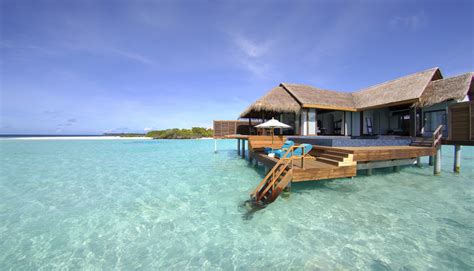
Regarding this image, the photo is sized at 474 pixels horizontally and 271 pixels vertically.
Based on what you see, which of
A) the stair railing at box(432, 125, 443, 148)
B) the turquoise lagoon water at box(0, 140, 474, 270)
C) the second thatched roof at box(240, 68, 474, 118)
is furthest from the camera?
the second thatched roof at box(240, 68, 474, 118)

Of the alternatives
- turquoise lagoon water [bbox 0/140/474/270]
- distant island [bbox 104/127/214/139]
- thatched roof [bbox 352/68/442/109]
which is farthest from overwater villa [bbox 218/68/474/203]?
distant island [bbox 104/127/214/139]

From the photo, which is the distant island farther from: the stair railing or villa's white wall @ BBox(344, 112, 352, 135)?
the stair railing

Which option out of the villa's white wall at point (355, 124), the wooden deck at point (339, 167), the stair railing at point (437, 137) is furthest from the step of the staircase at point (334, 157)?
the villa's white wall at point (355, 124)

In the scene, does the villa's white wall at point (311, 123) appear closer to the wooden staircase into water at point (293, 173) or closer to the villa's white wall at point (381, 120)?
the villa's white wall at point (381, 120)

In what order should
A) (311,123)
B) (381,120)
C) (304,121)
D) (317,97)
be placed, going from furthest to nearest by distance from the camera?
(381,120), (317,97), (311,123), (304,121)

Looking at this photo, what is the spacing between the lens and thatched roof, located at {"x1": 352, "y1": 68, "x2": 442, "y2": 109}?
34.7 ft

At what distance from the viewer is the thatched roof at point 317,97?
39.2ft

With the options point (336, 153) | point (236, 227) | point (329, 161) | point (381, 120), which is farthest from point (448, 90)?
point (236, 227)

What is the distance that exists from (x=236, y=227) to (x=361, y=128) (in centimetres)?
1390

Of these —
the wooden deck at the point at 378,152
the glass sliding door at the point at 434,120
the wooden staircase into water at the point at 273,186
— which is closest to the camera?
the wooden staircase into water at the point at 273,186

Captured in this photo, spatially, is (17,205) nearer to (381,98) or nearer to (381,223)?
(381,223)

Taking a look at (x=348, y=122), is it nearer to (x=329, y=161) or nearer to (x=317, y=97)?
(x=317, y=97)

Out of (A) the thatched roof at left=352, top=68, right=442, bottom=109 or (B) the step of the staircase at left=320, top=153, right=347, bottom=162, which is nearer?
(B) the step of the staircase at left=320, top=153, right=347, bottom=162

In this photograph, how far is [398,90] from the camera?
11.9 meters
